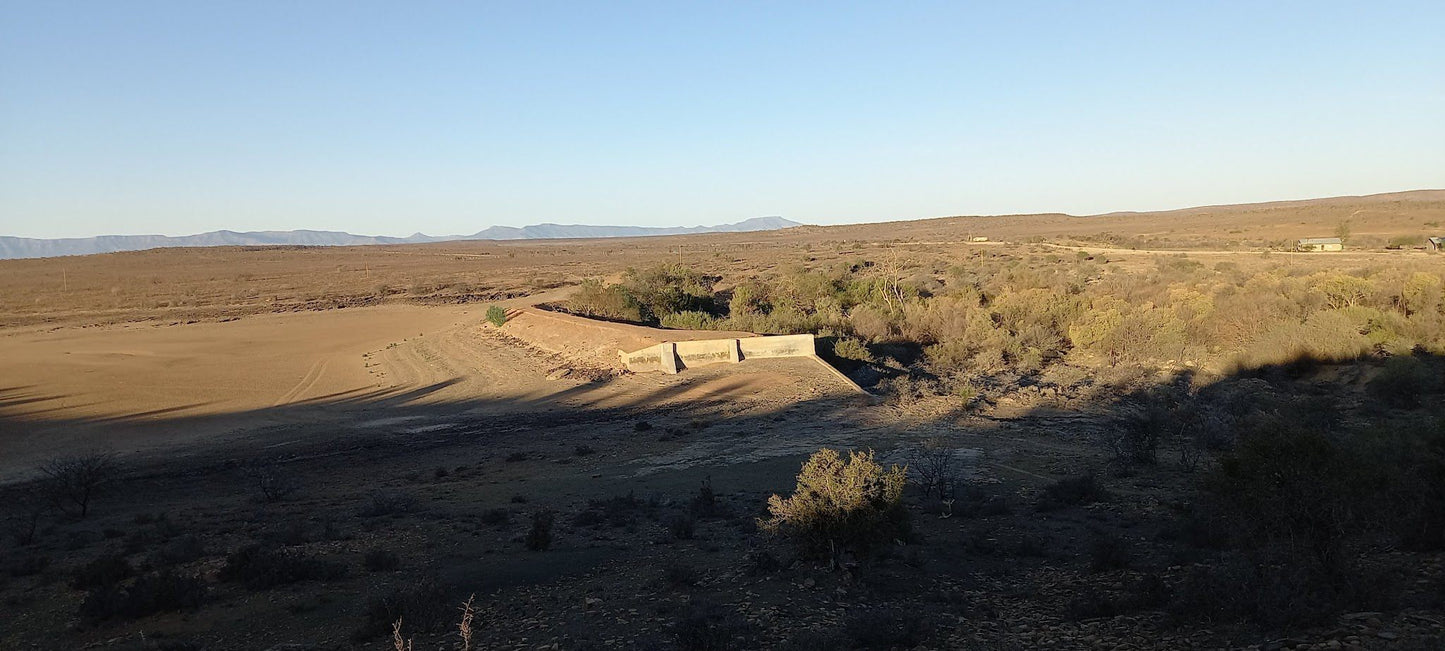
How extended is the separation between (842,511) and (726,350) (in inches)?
622

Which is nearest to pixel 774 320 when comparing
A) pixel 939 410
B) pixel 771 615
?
pixel 939 410

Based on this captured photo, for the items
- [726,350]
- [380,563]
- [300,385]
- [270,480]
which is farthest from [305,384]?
[380,563]

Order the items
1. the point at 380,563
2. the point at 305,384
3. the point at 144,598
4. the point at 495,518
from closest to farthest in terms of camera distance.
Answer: the point at 144,598, the point at 380,563, the point at 495,518, the point at 305,384

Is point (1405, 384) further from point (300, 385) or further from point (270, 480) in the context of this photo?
point (300, 385)

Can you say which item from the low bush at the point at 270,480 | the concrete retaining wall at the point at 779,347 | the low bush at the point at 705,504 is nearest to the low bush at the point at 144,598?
the low bush at the point at 270,480

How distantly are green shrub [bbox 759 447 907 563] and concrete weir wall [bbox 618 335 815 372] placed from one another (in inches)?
596

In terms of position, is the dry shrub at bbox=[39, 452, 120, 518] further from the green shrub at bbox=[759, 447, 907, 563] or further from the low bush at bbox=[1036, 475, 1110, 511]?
the low bush at bbox=[1036, 475, 1110, 511]

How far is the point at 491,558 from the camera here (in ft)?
31.9

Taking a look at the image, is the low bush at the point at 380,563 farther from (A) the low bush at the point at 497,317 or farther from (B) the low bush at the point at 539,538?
(A) the low bush at the point at 497,317

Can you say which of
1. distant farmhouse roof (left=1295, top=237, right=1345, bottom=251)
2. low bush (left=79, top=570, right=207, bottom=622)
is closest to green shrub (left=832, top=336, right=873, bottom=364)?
low bush (left=79, top=570, right=207, bottom=622)

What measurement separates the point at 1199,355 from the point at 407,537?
21.8 m

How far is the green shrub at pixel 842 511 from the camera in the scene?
8719 mm

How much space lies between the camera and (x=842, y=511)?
28.8 feet

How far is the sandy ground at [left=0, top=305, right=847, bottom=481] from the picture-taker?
1933cm
